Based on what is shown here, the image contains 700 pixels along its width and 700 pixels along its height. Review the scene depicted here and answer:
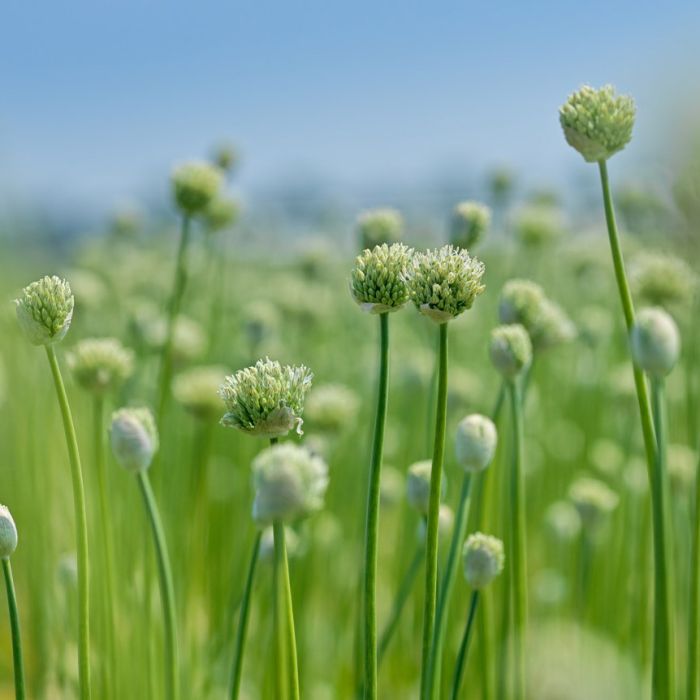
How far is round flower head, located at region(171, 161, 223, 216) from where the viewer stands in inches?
48.1

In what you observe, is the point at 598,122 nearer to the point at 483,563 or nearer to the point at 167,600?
the point at 483,563

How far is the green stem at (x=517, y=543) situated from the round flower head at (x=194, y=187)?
595 mm

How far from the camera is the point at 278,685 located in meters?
0.65

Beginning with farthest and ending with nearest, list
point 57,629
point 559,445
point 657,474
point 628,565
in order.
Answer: point 559,445 → point 628,565 → point 57,629 → point 657,474

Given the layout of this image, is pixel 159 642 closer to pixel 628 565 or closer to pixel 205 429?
pixel 205 429

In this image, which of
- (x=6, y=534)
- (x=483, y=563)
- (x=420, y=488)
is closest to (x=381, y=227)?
(x=420, y=488)

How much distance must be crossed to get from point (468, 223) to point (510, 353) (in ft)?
0.91

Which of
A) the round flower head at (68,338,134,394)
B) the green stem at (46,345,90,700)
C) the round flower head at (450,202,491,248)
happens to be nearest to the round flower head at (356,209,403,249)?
the round flower head at (450,202,491,248)

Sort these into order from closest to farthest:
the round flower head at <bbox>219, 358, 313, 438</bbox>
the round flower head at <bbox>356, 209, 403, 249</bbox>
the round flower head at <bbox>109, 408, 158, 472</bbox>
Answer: the round flower head at <bbox>219, 358, 313, 438</bbox> < the round flower head at <bbox>109, 408, 158, 472</bbox> < the round flower head at <bbox>356, 209, 403, 249</bbox>

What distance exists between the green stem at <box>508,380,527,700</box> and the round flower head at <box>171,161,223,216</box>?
59 centimetres

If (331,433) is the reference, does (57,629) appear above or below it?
below

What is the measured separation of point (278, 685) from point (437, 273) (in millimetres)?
325

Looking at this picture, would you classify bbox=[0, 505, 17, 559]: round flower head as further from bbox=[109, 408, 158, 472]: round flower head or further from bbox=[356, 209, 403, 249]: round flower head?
bbox=[356, 209, 403, 249]: round flower head

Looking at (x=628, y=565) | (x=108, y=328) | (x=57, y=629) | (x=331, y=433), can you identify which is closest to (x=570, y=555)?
(x=628, y=565)
